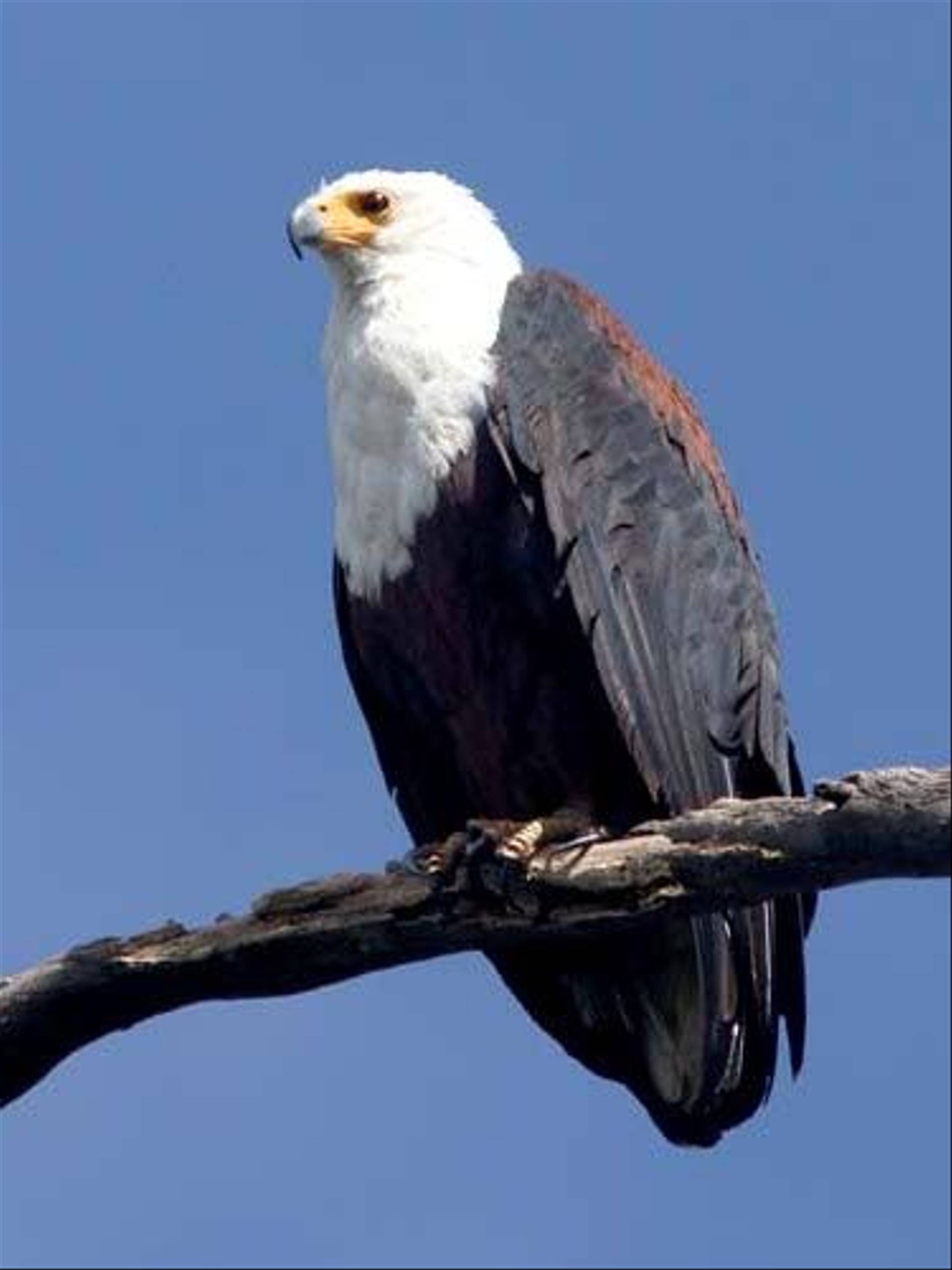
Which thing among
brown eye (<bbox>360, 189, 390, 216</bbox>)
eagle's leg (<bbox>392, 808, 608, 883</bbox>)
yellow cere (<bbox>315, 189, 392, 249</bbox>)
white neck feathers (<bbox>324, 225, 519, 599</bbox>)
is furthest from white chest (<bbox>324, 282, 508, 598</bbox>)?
eagle's leg (<bbox>392, 808, 608, 883</bbox>)

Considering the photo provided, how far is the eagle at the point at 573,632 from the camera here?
7.26 m

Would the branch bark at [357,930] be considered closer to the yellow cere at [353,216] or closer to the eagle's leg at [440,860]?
the eagle's leg at [440,860]

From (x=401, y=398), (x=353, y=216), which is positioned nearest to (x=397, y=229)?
(x=353, y=216)

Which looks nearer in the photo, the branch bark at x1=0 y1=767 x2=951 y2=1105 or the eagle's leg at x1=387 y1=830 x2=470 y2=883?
the branch bark at x1=0 y1=767 x2=951 y2=1105

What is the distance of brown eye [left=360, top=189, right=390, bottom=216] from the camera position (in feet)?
28.4

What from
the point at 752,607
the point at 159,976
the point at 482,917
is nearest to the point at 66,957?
the point at 159,976

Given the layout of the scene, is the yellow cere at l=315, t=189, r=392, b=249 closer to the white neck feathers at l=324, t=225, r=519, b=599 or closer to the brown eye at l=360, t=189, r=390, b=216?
the brown eye at l=360, t=189, r=390, b=216

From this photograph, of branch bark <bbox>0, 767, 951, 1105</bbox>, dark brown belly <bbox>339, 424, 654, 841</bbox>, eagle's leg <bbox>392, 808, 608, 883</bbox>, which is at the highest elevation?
dark brown belly <bbox>339, 424, 654, 841</bbox>

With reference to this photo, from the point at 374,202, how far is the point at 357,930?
2927mm

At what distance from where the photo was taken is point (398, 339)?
314 inches

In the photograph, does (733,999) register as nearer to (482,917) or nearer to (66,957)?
(482,917)

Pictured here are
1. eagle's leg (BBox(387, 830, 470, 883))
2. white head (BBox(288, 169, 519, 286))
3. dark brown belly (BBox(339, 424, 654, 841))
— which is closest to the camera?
eagle's leg (BBox(387, 830, 470, 883))

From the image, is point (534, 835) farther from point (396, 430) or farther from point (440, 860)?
point (396, 430)

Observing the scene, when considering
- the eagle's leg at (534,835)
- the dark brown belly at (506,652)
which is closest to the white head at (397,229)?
the dark brown belly at (506,652)
